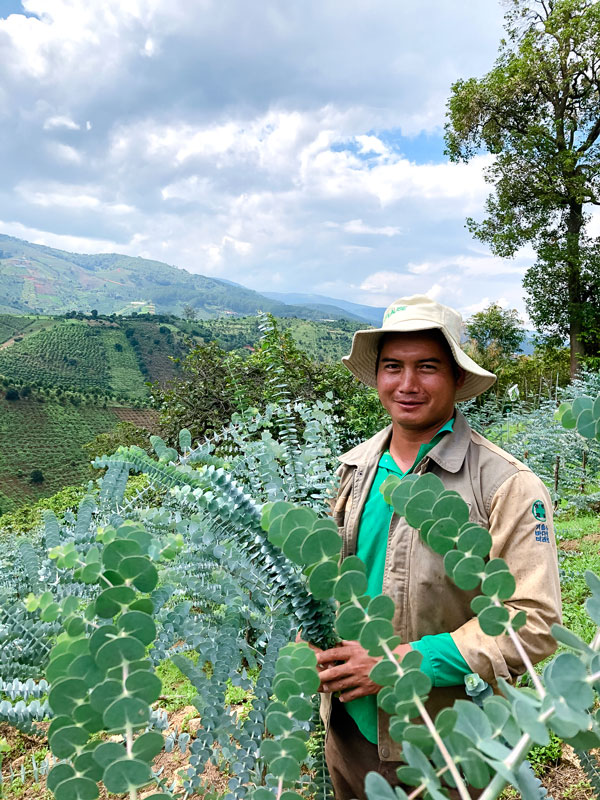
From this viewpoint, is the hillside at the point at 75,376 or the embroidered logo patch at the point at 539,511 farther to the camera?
the hillside at the point at 75,376

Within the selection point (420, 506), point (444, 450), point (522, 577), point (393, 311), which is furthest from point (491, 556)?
point (420, 506)

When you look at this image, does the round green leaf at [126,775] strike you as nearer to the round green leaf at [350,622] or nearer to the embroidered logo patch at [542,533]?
the round green leaf at [350,622]

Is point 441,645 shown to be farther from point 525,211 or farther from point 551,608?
point 525,211

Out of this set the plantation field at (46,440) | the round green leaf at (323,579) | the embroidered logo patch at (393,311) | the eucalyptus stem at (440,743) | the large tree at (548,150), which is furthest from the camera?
the plantation field at (46,440)

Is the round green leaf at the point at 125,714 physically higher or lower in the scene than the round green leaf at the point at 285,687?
higher

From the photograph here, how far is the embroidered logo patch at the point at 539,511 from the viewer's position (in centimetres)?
126

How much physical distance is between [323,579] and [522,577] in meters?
0.92

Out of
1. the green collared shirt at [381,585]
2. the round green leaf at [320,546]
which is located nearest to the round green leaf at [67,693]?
the round green leaf at [320,546]

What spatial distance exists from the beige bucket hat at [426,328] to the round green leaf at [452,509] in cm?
104

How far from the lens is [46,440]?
54156mm

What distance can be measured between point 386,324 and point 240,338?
307 ft

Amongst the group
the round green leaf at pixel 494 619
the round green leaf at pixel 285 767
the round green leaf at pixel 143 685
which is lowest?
the round green leaf at pixel 285 767

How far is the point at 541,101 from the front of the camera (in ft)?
51.3

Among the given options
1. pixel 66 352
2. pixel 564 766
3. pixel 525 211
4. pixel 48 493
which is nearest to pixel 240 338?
pixel 66 352
